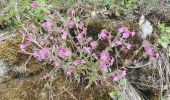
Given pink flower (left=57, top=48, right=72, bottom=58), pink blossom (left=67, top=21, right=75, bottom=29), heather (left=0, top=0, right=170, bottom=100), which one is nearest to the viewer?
pink flower (left=57, top=48, right=72, bottom=58)

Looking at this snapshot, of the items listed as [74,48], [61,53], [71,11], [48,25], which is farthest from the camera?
[71,11]

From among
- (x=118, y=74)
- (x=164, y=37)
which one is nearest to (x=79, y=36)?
(x=118, y=74)

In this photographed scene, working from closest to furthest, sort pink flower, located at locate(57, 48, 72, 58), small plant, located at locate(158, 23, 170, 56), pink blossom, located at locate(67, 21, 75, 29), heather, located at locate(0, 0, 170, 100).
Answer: pink flower, located at locate(57, 48, 72, 58) < heather, located at locate(0, 0, 170, 100) < pink blossom, located at locate(67, 21, 75, 29) < small plant, located at locate(158, 23, 170, 56)

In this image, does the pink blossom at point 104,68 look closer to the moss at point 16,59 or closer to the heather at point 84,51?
the heather at point 84,51

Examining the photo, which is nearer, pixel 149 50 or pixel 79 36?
pixel 79 36

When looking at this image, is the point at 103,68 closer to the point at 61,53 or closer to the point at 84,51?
the point at 84,51

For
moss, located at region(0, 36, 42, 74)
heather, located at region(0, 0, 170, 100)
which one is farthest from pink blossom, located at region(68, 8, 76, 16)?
moss, located at region(0, 36, 42, 74)

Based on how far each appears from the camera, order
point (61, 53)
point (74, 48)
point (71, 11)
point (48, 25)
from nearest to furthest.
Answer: point (61, 53) → point (48, 25) → point (74, 48) → point (71, 11)

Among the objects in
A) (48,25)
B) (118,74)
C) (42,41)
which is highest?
(48,25)

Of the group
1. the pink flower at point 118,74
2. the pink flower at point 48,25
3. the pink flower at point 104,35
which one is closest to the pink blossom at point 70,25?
the pink flower at point 48,25

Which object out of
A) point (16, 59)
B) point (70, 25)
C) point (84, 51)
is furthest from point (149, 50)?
point (16, 59)

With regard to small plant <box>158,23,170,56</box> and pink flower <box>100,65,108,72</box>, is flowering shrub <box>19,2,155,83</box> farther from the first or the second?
small plant <box>158,23,170,56</box>

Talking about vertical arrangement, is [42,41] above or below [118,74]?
above
